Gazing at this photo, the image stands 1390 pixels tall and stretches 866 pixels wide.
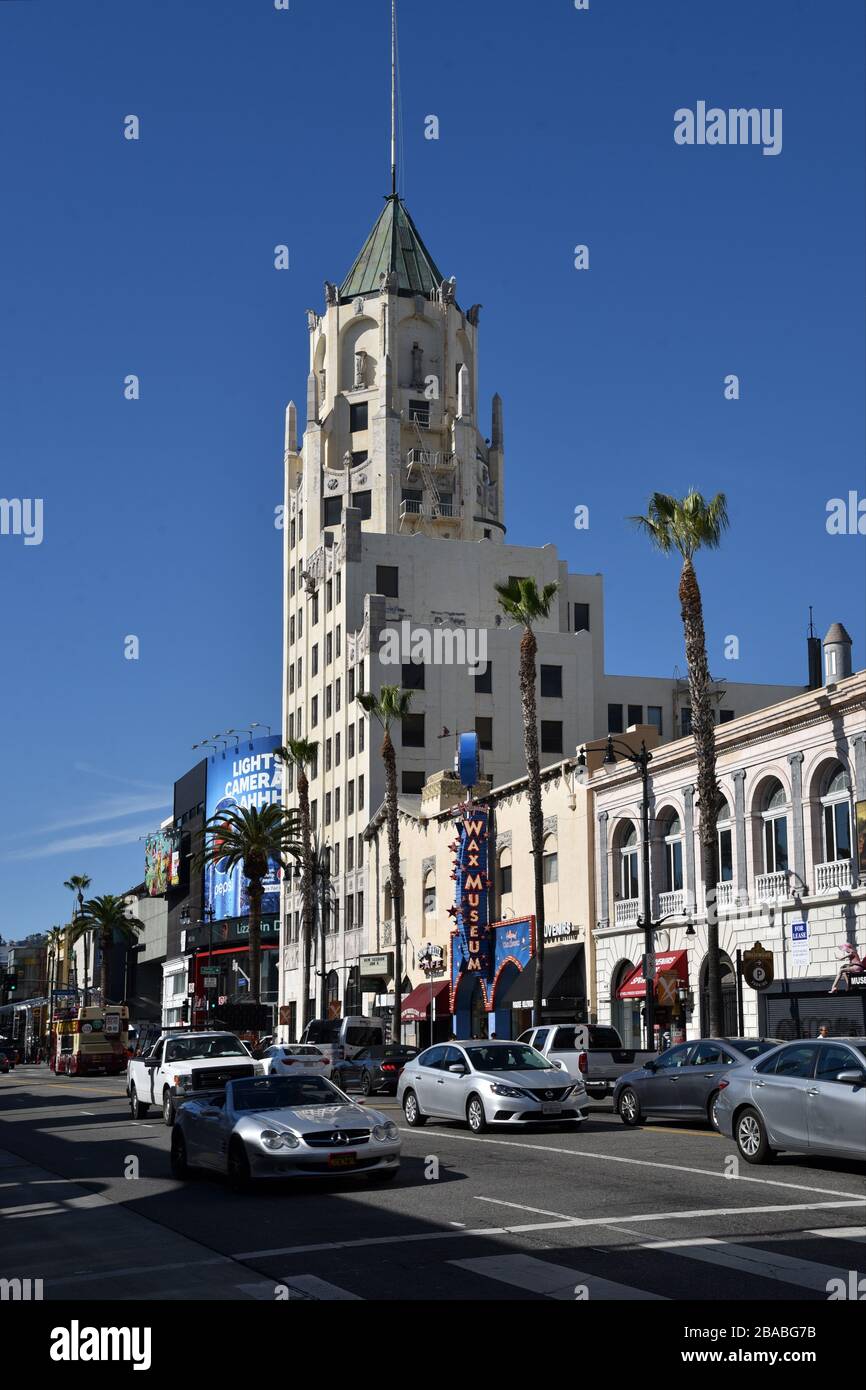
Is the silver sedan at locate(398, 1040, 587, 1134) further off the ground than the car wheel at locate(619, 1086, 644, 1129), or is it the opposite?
the silver sedan at locate(398, 1040, 587, 1134)

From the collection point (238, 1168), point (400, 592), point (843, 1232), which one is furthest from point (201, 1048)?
point (400, 592)

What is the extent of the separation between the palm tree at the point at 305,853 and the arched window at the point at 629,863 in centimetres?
3015

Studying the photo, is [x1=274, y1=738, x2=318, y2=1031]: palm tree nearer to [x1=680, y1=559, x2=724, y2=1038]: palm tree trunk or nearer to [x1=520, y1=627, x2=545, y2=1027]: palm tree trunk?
[x1=520, y1=627, x2=545, y2=1027]: palm tree trunk

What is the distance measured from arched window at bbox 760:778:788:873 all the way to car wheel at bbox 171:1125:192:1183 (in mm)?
23853

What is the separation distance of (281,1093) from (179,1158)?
6.63 ft

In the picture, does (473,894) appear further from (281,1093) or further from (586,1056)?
(281,1093)

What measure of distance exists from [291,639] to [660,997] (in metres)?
50.1

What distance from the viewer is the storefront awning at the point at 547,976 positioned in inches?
1944

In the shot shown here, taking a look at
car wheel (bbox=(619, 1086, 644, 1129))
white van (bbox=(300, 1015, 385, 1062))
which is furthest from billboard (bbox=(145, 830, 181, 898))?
car wheel (bbox=(619, 1086, 644, 1129))

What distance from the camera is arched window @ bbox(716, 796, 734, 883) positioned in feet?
137

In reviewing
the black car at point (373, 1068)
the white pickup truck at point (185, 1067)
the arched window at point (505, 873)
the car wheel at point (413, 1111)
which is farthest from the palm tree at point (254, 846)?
the car wheel at point (413, 1111)

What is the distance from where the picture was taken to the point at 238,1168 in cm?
1675

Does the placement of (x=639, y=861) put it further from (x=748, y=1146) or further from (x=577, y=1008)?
(x=748, y=1146)
